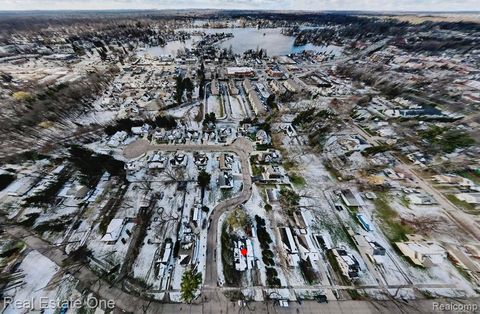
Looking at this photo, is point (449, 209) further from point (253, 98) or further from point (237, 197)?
point (253, 98)

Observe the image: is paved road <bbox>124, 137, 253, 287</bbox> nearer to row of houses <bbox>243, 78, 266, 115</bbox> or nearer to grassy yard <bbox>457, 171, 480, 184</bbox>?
row of houses <bbox>243, 78, 266, 115</bbox>

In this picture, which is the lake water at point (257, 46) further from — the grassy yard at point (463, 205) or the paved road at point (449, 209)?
the grassy yard at point (463, 205)

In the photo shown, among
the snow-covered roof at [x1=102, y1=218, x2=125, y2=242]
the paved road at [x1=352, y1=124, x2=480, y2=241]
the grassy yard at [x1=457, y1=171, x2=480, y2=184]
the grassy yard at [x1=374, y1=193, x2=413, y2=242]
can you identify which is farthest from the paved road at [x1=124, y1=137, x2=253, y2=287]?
the grassy yard at [x1=457, y1=171, x2=480, y2=184]

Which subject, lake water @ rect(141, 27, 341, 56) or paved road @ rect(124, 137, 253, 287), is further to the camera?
lake water @ rect(141, 27, 341, 56)

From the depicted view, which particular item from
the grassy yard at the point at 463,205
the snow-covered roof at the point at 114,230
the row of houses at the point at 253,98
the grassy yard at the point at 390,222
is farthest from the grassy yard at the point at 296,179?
the snow-covered roof at the point at 114,230


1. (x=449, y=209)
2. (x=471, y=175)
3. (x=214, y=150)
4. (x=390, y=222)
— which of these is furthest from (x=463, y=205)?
(x=214, y=150)

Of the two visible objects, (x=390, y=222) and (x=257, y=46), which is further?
(x=257, y=46)

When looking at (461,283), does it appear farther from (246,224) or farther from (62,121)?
(62,121)

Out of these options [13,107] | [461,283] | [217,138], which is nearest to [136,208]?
[217,138]
